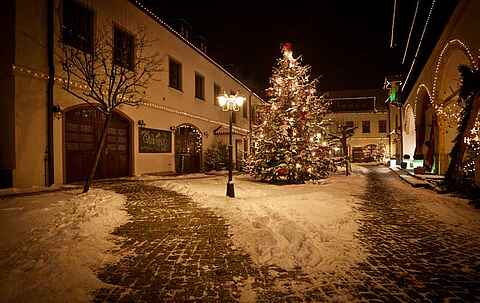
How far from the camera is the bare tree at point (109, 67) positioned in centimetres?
930

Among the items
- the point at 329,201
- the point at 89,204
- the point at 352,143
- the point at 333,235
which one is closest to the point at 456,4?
the point at 329,201

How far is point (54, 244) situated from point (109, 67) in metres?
8.99

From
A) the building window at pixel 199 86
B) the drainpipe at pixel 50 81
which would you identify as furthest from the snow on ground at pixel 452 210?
the building window at pixel 199 86

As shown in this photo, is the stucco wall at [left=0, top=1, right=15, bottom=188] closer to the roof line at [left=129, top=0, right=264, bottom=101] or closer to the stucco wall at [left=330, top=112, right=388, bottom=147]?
the roof line at [left=129, top=0, right=264, bottom=101]

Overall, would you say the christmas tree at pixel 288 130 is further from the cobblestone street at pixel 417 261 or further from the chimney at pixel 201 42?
the chimney at pixel 201 42

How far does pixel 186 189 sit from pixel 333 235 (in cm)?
594

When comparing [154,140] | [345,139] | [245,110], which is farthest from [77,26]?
[245,110]

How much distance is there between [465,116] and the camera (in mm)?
9281

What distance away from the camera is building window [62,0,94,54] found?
10159 mm

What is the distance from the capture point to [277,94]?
44.4ft

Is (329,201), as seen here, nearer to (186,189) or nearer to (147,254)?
→ (186,189)

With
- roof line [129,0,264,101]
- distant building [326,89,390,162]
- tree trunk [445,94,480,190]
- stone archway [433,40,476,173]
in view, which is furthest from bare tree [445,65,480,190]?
distant building [326,89,390,162]

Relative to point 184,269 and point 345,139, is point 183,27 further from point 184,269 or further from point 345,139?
point 184,269

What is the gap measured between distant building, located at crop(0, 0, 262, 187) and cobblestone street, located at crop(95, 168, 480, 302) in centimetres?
526
